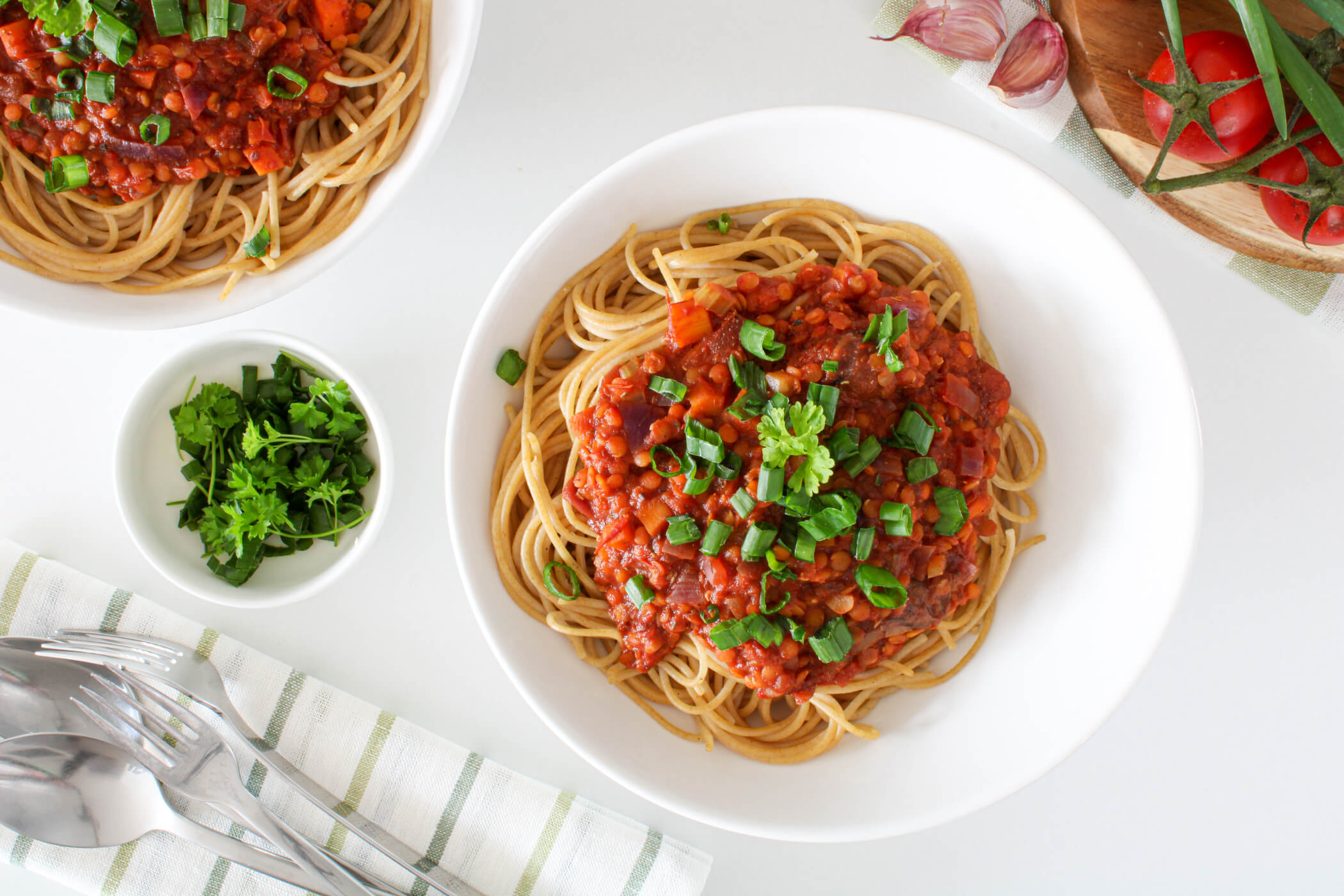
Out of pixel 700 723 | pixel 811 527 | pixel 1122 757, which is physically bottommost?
pixel 700 723

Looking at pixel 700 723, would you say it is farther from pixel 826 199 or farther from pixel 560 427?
pixel 826 199

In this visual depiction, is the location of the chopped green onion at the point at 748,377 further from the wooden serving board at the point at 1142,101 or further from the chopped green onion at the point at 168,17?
the chopped green onion at the point at 168,17

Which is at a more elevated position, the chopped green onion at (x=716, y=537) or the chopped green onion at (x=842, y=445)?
the chopped green onion at (x=842, y=445)

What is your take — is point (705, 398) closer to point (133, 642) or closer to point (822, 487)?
point (822, 487)

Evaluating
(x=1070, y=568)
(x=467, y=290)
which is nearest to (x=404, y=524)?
(x=467, y=290)

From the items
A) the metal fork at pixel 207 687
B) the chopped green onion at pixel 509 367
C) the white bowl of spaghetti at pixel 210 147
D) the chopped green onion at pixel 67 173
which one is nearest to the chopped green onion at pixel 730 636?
the chopped green onion at pixel 509 367

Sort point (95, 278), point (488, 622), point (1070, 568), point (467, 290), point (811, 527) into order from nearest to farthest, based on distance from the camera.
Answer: point (811, 527) < point (488, 622) < point (1070, 568) < point (95, 278) < point (467, 290)
